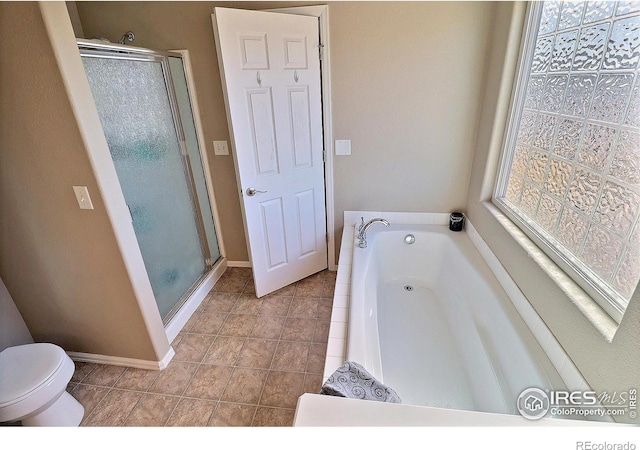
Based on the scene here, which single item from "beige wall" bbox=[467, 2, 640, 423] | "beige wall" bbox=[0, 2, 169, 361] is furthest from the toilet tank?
"beige wall" bbox=[467, 2, 640, 423]

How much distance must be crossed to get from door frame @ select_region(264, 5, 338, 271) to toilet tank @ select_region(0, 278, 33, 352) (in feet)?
6.63

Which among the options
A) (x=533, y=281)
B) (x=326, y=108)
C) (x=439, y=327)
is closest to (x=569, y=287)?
(x=533, y=281)

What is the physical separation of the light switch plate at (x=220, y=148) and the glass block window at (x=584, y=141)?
76.9 inches

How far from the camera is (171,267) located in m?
2.14

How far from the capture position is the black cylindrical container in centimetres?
226

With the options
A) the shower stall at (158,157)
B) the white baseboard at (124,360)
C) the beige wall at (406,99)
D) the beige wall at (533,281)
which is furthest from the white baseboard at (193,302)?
the beige wall at (533,281)

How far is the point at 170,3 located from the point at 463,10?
186 cm

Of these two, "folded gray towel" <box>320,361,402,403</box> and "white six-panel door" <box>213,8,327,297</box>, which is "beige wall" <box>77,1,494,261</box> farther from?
"folded gray towel" <box>320,361,402,403</box>

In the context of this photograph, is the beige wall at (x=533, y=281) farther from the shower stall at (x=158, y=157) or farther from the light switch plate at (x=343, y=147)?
the shower stall at (x=158, y=157)

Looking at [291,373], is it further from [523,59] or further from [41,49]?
[523,59]

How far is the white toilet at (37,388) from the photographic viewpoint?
1.30m

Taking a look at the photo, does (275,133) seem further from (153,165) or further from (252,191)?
(153,165)
